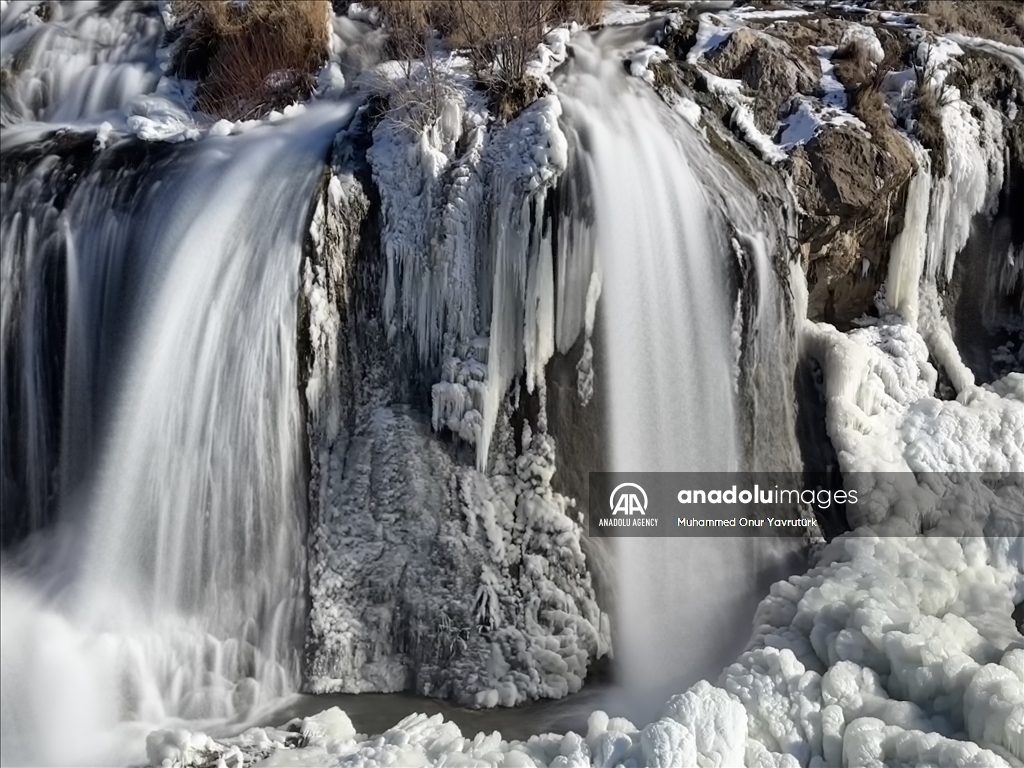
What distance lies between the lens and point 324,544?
469cm

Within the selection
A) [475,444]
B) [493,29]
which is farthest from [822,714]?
[493,29]

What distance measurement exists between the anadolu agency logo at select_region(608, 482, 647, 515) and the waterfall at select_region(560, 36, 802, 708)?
0.10m

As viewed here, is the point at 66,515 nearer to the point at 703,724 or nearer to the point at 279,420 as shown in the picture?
the point at 279,420

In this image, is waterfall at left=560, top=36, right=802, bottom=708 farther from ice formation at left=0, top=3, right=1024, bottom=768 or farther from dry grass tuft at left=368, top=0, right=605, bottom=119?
dry grass tuft at left=368, top=0, right=605, bottom=119

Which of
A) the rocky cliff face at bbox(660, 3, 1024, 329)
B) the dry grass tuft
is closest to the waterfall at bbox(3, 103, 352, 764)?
the dry grass tuft

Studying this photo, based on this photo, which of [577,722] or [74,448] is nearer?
[577,722]

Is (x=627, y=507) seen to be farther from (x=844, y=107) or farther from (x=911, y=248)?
(x=844, y=107)

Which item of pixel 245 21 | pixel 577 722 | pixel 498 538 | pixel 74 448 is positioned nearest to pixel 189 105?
pixel 245 21

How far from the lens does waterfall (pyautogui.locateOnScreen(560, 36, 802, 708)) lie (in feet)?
15.0

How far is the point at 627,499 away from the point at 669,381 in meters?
0.68

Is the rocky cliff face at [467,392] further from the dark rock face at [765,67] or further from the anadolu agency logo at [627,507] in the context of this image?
the dark rock face at [765,67]

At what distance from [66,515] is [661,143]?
3.94m

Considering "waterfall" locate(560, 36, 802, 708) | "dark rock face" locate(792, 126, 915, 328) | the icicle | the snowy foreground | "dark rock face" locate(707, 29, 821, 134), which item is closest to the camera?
the snowy foreground

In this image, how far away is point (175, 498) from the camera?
4602 mm
